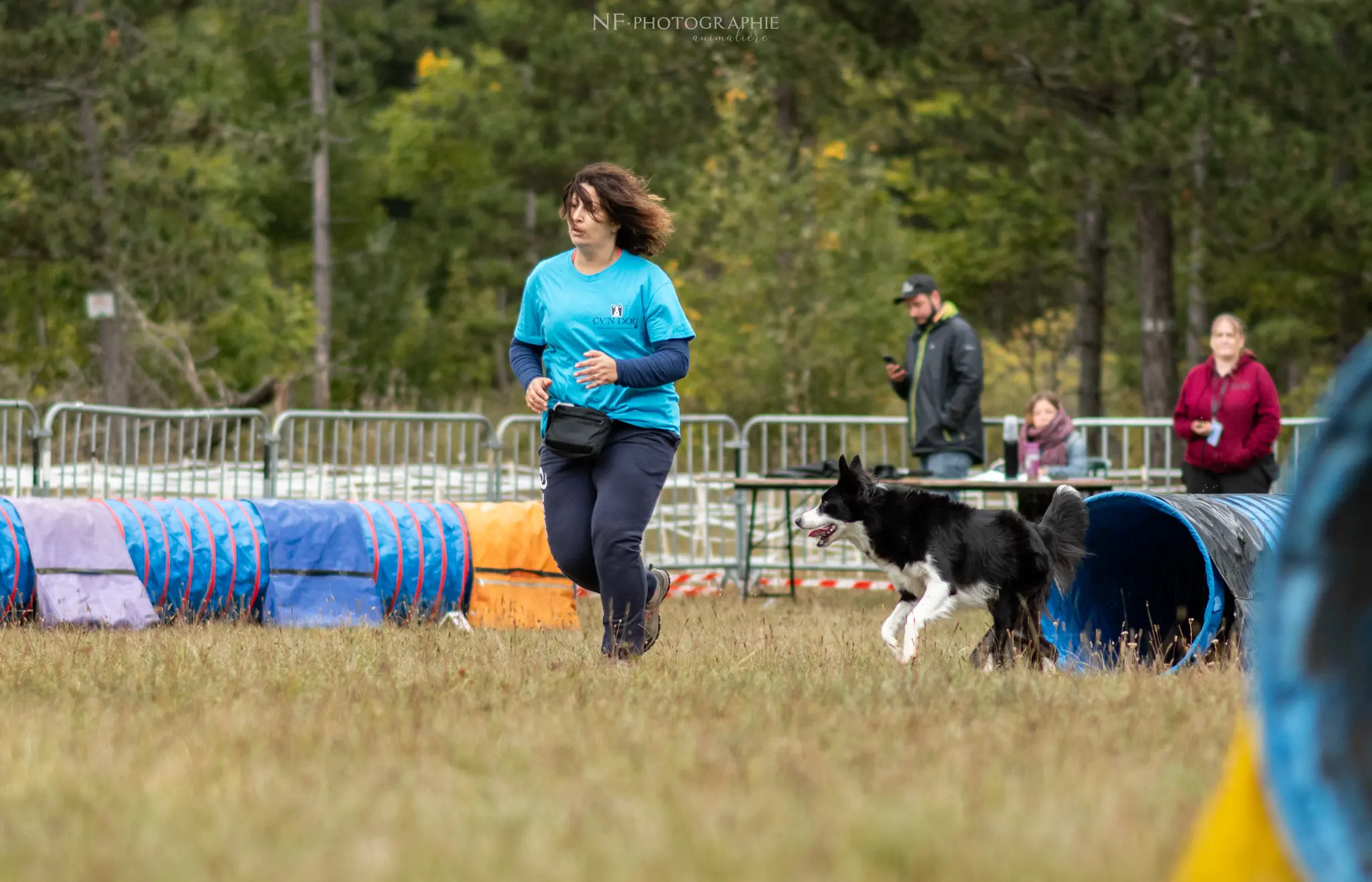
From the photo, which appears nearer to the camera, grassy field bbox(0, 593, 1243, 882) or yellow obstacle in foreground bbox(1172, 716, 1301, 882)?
yellow obstacle in foreground bbox(1172, 716, 1301, 882)

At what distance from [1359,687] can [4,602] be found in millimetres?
7570

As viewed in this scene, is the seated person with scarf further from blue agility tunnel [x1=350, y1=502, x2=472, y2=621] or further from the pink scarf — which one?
blue agility tunnel [x1=350, y1=502, x2=472, y2=621]

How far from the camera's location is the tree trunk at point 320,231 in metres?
31.8

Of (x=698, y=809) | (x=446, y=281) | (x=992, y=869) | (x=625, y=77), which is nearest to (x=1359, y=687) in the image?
(x=992, y=869)

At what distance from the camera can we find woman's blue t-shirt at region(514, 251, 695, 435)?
6.27 m

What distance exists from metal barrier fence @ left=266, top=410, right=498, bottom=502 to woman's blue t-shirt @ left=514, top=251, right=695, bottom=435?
275 inches

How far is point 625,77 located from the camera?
28531 millimetres

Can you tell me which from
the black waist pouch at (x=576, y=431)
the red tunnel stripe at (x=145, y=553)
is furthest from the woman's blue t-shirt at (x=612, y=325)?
the red tunnel stripe at (x=145, y=553)

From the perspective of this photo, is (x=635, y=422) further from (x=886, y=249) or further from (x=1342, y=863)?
(x=886, y=249)

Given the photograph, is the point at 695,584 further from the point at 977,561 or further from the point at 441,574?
the point at 977,561

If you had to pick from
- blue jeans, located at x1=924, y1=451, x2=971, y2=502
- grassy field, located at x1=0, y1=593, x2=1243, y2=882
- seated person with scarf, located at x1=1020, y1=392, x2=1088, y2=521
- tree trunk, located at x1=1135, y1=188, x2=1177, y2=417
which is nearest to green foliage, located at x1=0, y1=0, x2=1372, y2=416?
tree trunk, located at x1=1135, y1=188, x2=1177, y2=417

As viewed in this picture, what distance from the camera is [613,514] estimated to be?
6.14m

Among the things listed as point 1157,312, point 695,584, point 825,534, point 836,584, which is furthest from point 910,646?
point 1157,312

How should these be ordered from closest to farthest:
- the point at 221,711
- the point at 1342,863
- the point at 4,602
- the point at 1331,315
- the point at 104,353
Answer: the point at 1342,863 < the point at 221,711 < the point at 4,602 < the point at 1331,315 < the point at 104,353
